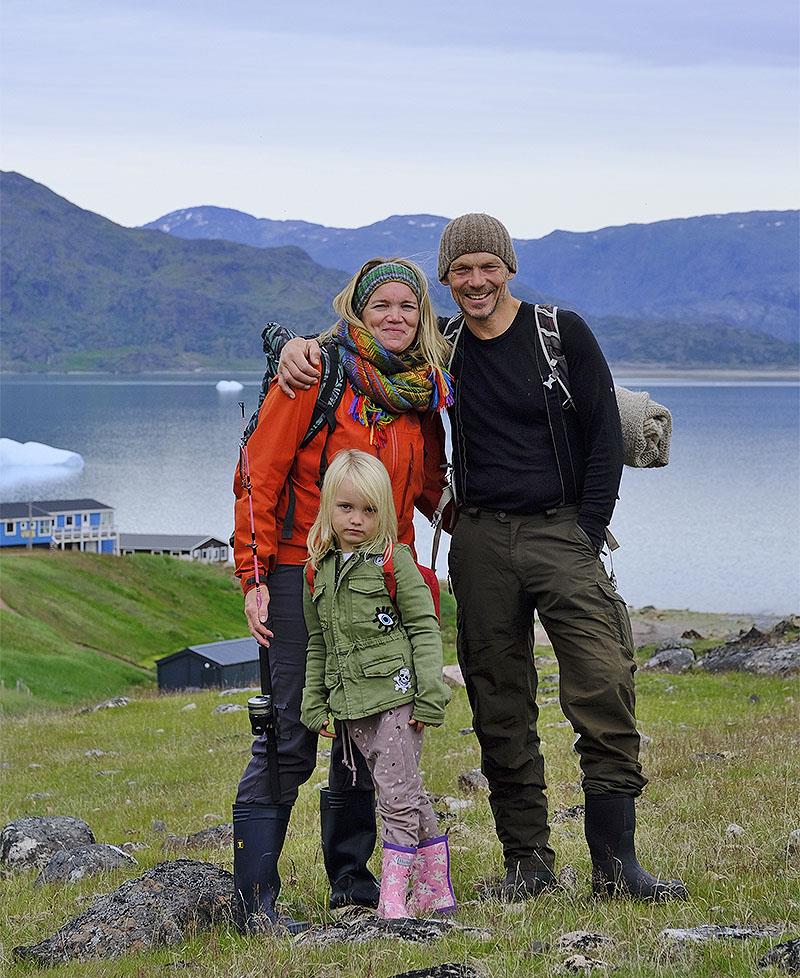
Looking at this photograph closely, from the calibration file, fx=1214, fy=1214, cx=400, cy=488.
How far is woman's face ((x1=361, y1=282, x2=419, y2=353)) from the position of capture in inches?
243

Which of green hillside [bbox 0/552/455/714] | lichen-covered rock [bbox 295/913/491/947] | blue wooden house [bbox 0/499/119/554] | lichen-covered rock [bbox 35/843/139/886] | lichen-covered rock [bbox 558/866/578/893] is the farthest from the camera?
blue wooden house [bbox 0/499/119/554]

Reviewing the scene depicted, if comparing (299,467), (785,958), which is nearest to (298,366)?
(299,467)

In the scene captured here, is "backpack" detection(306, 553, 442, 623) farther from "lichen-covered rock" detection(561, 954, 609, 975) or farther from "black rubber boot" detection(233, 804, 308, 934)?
"lichen-covered rock" detection(561, 954, 609, 975)

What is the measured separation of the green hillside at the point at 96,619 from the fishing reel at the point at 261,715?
101ft

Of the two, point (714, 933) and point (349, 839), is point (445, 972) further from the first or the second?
point (349, 839)

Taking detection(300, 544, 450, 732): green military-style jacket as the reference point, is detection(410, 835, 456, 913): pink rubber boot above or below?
below

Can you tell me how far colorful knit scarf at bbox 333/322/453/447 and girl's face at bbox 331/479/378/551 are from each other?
37 cm

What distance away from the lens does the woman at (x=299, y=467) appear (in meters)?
6.13

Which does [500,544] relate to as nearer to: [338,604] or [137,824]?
[338,604]

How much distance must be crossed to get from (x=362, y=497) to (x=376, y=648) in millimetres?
752

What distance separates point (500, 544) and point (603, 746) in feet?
3.88

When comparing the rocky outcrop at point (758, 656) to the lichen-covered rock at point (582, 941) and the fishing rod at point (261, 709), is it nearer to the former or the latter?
the fishing rod at point (261, 709)

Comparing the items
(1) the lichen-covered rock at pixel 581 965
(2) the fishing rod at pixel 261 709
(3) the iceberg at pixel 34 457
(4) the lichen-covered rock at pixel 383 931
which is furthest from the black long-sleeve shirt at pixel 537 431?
(3) the iceberg at pixel 34 457

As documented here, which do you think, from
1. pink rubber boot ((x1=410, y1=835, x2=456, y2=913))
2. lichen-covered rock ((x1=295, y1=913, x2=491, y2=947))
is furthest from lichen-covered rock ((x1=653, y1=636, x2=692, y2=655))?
lichen-covered rock ((x1=295, y1=913, x2=491, y2=947))
